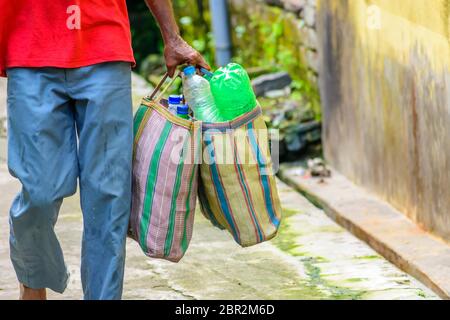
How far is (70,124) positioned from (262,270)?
65.0 inches

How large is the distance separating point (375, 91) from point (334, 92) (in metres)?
0.73

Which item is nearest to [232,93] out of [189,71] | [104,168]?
[189,71]

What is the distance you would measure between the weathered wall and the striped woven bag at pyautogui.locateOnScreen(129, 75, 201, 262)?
1.65 meters

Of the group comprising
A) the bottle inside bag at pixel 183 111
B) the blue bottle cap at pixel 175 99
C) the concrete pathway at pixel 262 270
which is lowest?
the concrete pathway at pixel 262 270

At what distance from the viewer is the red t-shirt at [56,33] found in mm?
4004

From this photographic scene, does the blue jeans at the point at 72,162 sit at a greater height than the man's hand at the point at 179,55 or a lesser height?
lesser

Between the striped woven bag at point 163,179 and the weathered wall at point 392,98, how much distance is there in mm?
1646

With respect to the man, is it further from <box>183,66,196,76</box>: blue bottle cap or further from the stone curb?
the stone curb

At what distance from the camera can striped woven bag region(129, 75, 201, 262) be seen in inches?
163

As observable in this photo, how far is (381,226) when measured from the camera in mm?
6004

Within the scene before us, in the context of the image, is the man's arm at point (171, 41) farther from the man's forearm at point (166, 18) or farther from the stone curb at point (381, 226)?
the stone curb at point (381, 226)

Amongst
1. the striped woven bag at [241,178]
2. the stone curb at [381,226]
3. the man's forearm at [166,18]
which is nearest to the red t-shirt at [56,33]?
the man's forearm at [166,18]

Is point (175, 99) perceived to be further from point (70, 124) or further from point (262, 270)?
point (262, 270)
